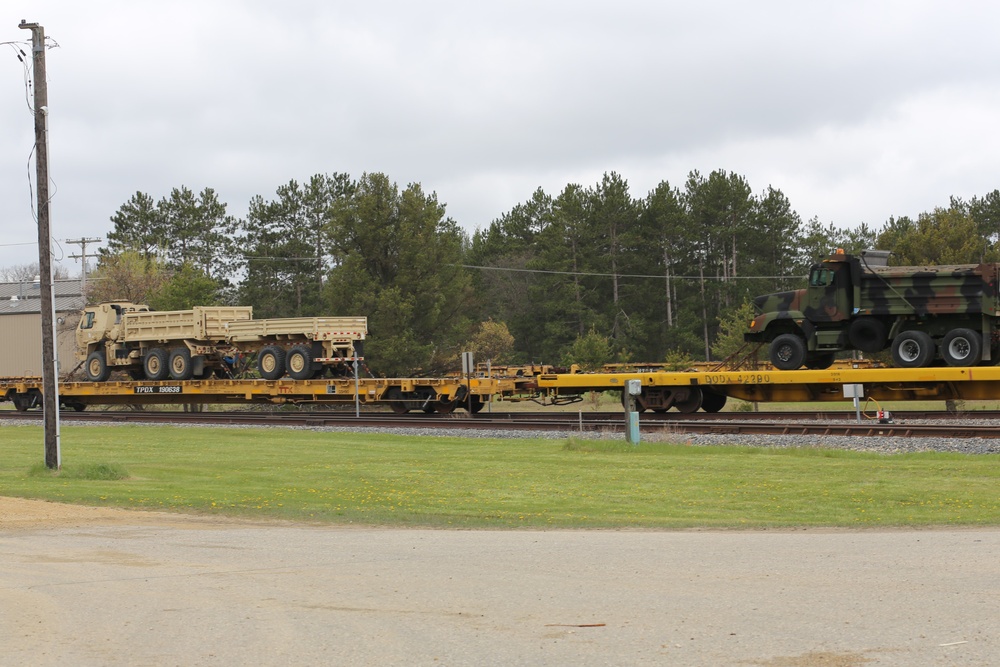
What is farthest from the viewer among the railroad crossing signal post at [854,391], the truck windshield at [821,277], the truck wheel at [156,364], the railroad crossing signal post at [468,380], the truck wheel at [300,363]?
the truck wheel at [156,364]

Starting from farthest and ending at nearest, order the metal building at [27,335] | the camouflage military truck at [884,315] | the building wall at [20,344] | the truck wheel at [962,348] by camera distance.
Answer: the building wall at [20,344]
the metal building at [27,335]
the camouflage military truck at [884,315]
the truck wheel at [962,348]

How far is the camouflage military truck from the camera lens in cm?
2500

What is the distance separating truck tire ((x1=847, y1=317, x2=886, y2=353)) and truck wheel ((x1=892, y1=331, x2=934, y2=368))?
1.61ft

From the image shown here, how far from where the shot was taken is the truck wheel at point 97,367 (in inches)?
1547

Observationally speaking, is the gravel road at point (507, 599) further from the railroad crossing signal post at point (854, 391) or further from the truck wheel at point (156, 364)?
the truck wheel at point (156, 364)

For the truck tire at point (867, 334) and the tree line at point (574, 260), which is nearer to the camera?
the truck tire at point (867, 334)

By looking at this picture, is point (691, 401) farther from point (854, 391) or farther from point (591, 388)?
point (854, 391)

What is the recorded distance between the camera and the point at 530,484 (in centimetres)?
1708

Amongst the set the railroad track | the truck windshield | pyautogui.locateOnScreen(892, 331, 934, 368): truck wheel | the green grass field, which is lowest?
the green grass field

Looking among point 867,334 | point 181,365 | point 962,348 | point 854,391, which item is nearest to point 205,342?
point 181,365

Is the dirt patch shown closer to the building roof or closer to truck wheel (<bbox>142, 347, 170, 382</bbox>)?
truck wheel (<bbox>142, 347, 170, 382</bbox>)

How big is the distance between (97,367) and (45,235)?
Result: 2038cm

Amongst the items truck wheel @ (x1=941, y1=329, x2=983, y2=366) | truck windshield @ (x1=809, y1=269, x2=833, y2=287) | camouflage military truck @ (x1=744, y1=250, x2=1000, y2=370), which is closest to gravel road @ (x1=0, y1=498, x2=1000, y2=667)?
truck wheel @ (x1=941, y1=329, x2=983, y2=366)

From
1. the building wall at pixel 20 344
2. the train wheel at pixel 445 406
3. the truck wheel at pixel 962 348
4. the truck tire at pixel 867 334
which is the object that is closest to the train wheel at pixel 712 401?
the truck tire at pixel 867 334
